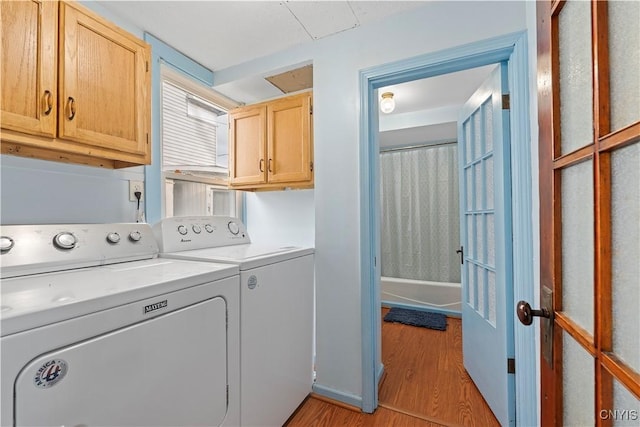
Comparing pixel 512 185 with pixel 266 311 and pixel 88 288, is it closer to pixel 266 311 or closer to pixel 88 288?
pixel 266 311

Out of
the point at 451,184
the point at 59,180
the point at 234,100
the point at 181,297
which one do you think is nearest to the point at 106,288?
the point at 181,297

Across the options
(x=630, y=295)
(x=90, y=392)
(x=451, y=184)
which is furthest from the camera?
(x=451, y=184)

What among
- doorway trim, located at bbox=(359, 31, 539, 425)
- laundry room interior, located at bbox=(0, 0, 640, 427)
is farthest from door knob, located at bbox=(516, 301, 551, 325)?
doorway trim, located at bbox=(359, 31, 539, 425)

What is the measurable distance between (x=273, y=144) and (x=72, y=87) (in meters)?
1.15

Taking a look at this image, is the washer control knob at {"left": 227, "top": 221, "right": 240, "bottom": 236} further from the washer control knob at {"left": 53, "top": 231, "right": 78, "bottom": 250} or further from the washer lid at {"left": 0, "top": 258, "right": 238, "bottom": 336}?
the washer control knob at {"left": 53, "top": 231, "right": 78, "bottom": 250}

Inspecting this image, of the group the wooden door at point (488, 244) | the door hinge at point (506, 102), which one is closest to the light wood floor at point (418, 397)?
the wooden door at point (488, 244)

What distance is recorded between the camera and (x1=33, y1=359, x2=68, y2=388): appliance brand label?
0.65 meters

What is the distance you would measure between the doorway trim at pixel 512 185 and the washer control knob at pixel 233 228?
0.91 m

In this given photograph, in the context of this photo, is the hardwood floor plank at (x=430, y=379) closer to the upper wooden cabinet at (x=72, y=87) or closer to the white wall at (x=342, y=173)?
the white wall at (x=342, y=173)

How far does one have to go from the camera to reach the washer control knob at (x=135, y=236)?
1.39m

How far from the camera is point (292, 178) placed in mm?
2002

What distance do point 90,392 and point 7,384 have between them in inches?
7.5

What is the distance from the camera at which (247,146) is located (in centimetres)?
222

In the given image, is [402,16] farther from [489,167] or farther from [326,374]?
[326,374]
